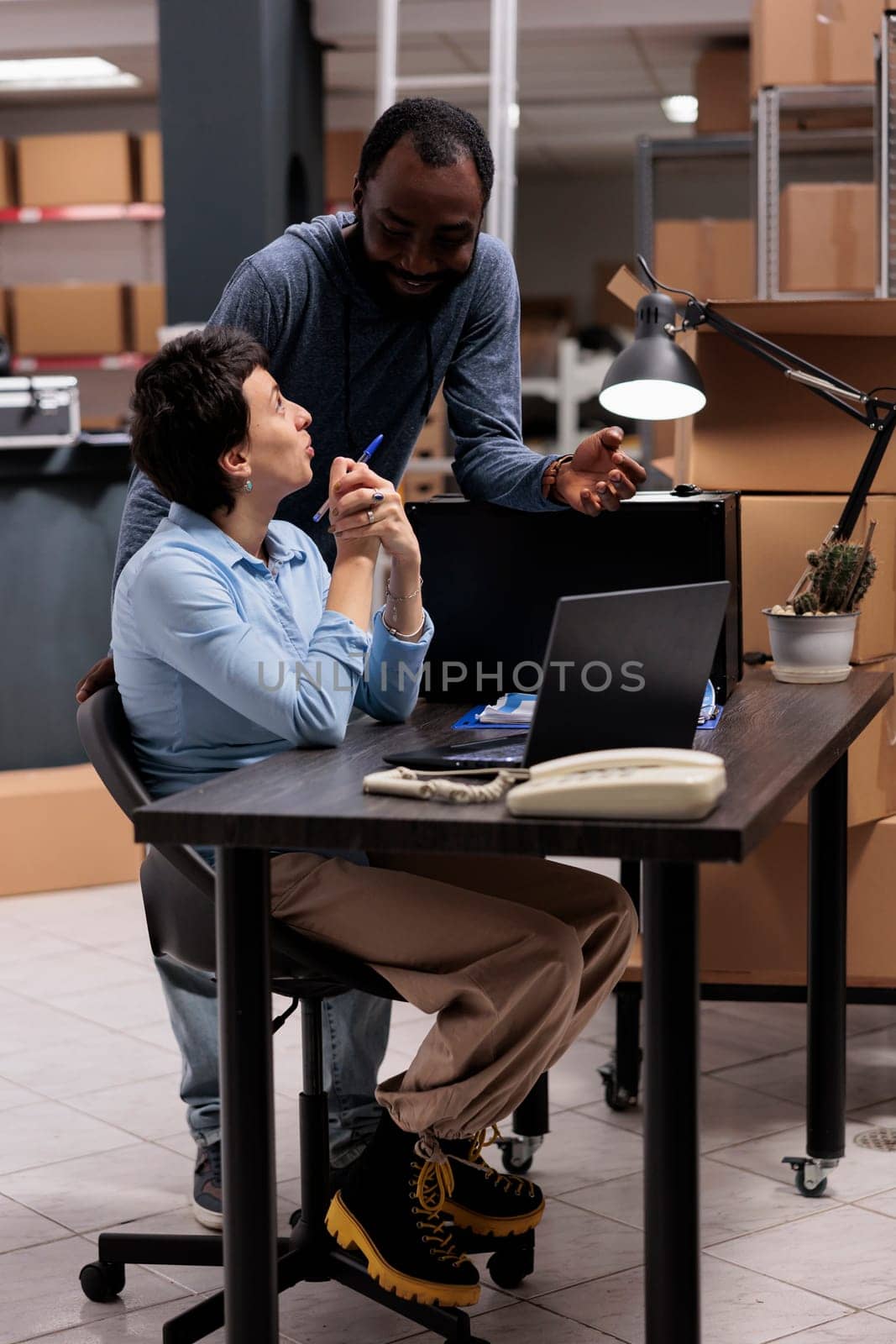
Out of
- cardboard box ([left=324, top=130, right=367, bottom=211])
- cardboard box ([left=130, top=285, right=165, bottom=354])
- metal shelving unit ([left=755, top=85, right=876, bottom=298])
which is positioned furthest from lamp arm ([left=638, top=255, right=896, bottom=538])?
cardboard box ([left=130, top=285, right=165, bottom=354])

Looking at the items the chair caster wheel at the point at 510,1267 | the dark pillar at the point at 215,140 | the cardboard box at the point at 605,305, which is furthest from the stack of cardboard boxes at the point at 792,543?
the cardboard box at the point at 605,305

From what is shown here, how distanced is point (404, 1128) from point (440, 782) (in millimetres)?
427

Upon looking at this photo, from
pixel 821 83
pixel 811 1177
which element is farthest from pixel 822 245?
pixel 811 1177

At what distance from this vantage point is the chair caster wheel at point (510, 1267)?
2.00 m

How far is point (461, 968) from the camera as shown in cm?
164

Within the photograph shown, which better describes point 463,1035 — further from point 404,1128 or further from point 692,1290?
point 692,1290

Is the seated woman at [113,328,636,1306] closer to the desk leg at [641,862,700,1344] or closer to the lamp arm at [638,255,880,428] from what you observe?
the desk leg at [641,862,700,1344]

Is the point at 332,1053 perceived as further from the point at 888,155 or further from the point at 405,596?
the point at 888,155

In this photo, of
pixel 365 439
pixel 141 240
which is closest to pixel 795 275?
pixel 365 439

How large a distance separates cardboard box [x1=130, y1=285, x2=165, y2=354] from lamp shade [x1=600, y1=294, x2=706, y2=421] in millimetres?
5338

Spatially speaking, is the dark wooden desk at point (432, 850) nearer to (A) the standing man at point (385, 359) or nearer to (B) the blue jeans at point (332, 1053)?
(A) the standing man at point (385, 359)

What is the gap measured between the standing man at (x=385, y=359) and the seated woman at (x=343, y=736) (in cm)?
20

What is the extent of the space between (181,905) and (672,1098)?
65 centimetres

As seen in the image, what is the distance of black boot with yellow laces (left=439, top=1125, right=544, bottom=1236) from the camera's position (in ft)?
6.38
